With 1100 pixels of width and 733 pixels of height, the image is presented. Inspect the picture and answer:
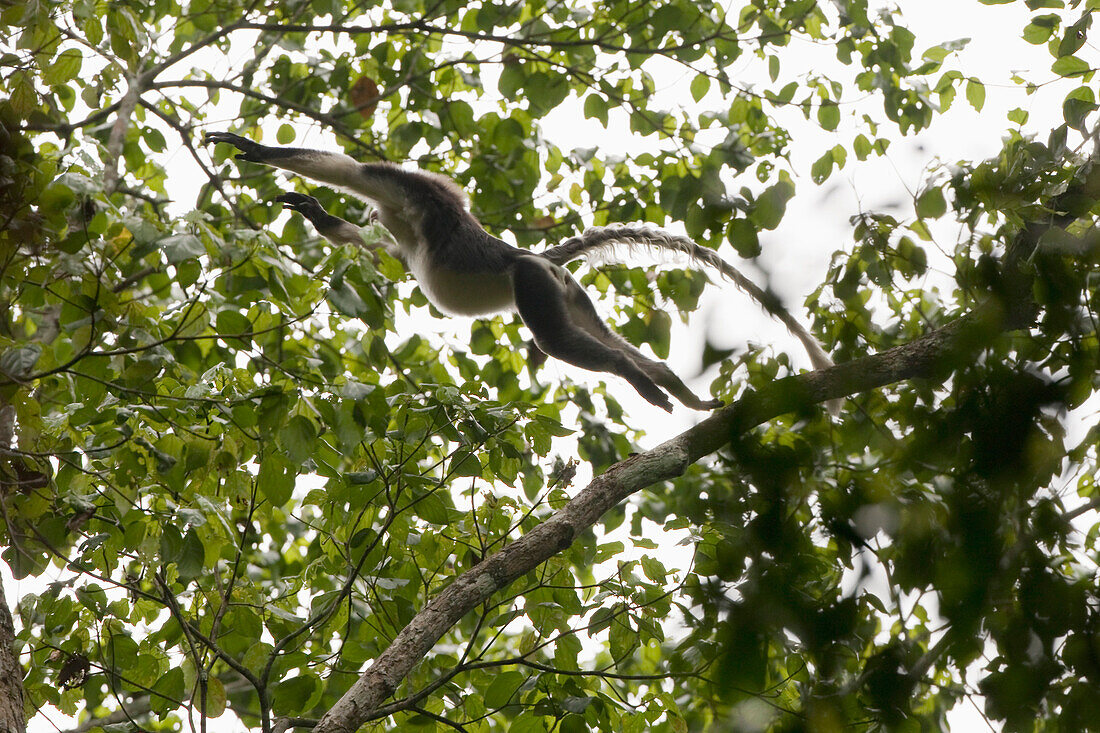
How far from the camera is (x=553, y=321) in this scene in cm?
477

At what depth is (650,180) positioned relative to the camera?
5422 mm

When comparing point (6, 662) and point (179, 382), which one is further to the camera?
point (179, 382)

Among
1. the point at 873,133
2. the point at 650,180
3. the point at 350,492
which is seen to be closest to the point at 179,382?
the point at 350,492

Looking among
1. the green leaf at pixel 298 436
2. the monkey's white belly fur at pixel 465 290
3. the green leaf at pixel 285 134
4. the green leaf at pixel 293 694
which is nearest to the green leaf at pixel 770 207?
the green leaf at pixel 298 436

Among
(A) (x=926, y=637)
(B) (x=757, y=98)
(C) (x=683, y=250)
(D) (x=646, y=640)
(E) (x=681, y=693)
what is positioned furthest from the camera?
(B) (x=757, y=98)

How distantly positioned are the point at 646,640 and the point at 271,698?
122cm

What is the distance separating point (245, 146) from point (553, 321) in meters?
1.95

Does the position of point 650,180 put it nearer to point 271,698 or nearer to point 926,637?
point 271,698

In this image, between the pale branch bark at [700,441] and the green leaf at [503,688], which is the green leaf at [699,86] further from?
the green leaf at [503,688]

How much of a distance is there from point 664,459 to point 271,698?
1.48 metres

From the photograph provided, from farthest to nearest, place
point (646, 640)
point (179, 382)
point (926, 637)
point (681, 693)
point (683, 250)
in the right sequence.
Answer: point (683, 250) < point (179, 382) < point (646, 640) < point (681, 693) < point (926, 637)

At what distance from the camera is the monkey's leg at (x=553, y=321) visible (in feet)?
15.3

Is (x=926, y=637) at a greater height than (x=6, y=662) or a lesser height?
lesser

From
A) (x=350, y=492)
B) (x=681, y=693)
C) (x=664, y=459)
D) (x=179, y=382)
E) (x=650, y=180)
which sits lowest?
(x=681, y=693)
